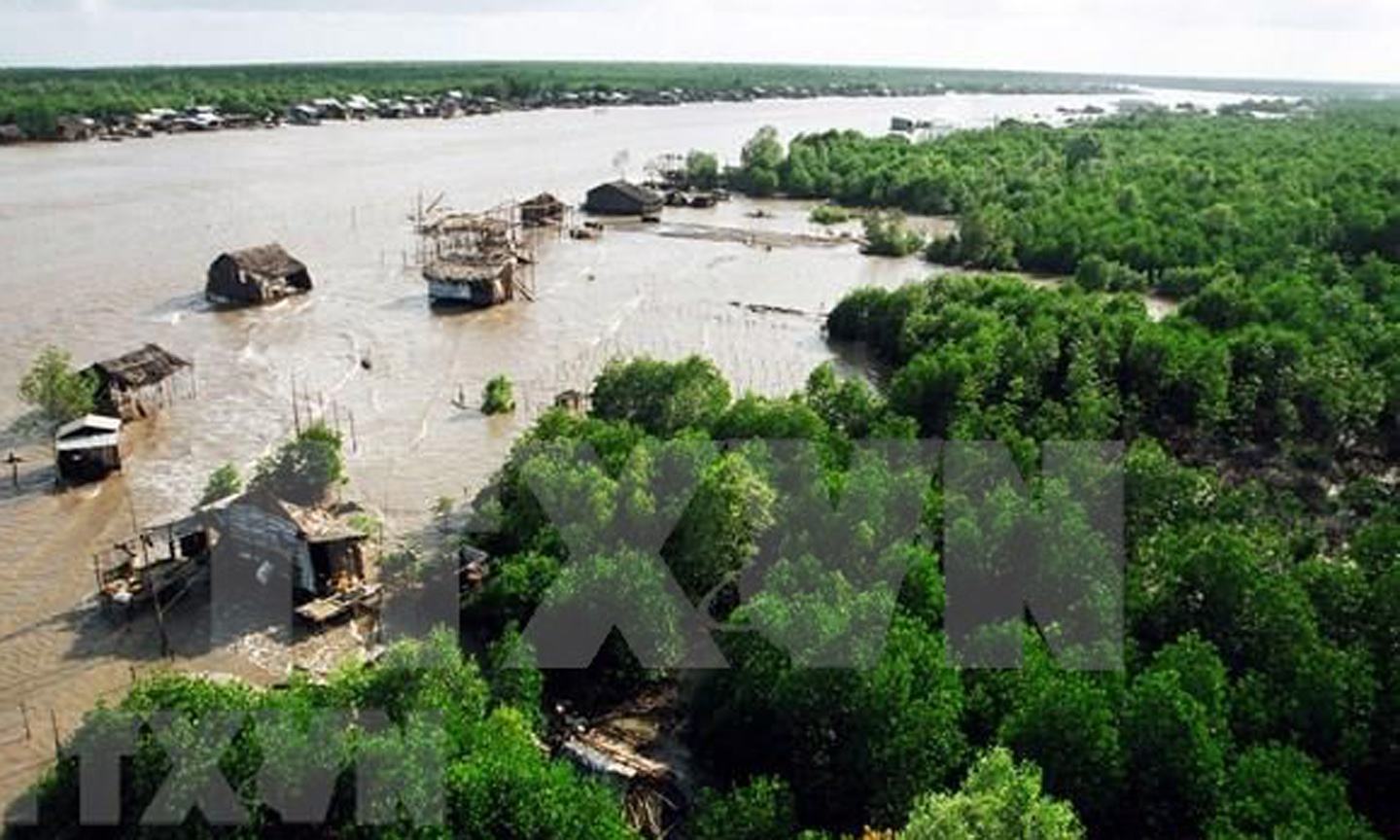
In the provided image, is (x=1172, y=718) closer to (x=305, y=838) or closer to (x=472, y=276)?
(x=305, y=838)

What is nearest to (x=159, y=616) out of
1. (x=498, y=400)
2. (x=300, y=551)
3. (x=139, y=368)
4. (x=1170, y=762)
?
(x=300, y=551)

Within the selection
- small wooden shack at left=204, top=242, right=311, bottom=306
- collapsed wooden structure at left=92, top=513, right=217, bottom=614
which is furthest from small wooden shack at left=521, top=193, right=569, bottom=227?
collapsed wooden structure at left=92, top=513, right=217, bottom=614

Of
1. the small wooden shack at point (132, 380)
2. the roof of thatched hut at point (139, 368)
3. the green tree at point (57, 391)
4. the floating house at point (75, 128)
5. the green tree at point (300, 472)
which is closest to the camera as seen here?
the green tree at point (300, 472)

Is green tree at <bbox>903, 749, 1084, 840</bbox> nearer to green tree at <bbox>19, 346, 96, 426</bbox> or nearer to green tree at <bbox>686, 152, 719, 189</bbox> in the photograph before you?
green tree at <bbox>19, 346, 96, 426</bbox>

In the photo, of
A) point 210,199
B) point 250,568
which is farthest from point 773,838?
point 210,199

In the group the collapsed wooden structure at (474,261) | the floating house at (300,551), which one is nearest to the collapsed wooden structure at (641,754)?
the floating house at (300,551)

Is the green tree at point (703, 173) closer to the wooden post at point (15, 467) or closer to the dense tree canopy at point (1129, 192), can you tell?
the dense tree canopy at point (1129, 192)
